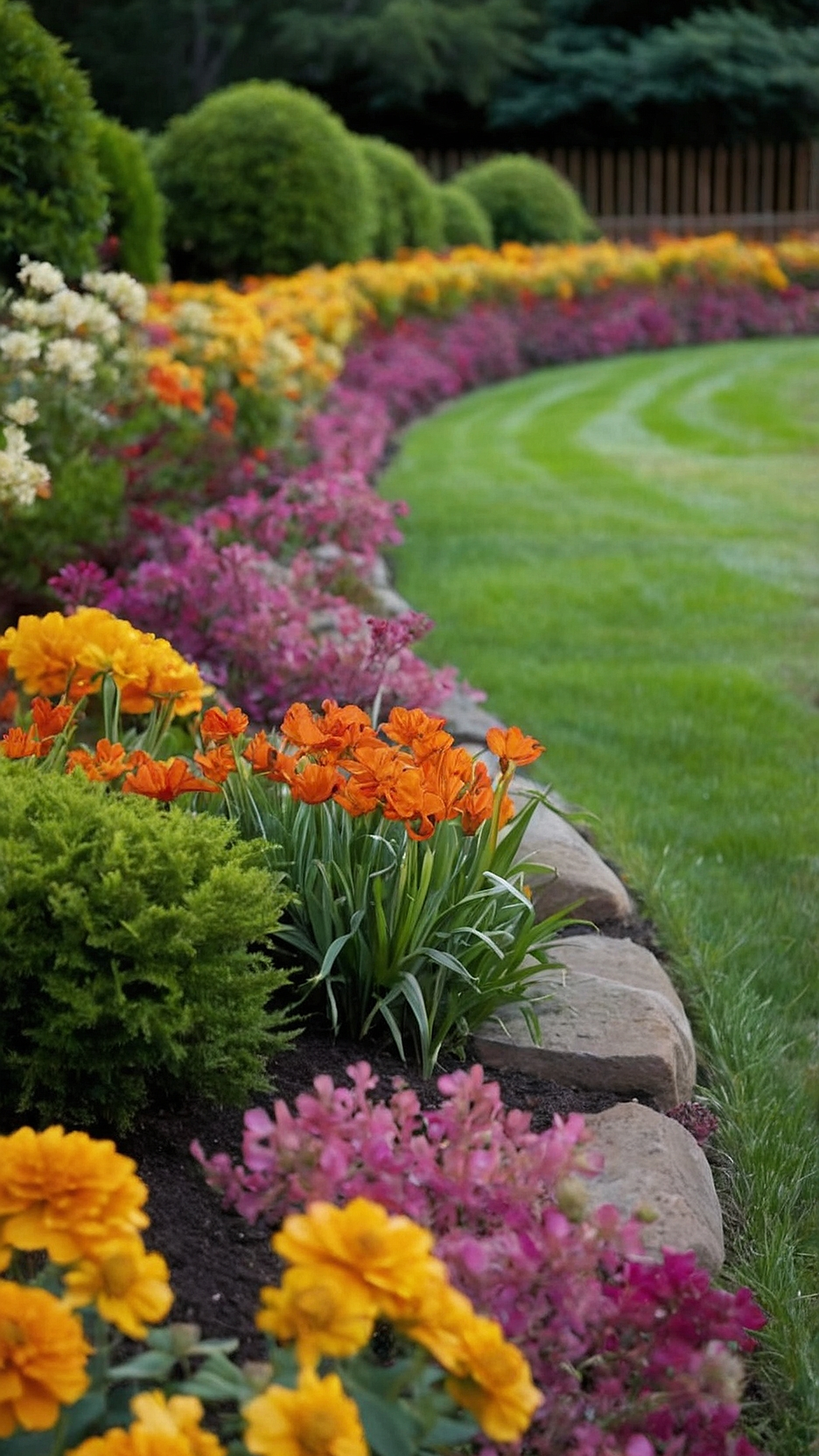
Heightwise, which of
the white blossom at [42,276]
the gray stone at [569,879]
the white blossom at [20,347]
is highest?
the white blossom at [42,276]

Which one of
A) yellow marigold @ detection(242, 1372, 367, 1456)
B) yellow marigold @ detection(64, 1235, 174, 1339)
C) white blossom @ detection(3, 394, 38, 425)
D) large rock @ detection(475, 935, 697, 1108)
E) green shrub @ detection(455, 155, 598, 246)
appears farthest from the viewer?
green shrub @ detection(455, 155, 598, 246)

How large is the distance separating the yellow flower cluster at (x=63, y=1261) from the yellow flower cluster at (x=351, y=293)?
148 inches

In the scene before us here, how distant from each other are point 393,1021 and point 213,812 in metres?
0.53

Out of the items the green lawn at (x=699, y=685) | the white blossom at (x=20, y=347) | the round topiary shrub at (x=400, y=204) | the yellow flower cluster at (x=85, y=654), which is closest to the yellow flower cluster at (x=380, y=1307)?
the green lawn at (x=699, y=685)

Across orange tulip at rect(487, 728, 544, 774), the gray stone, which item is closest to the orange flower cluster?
orange tulip at rect(487, 728, 544, 774)

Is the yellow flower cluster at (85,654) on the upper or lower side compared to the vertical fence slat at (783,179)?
upper

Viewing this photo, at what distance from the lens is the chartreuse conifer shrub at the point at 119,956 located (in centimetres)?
191

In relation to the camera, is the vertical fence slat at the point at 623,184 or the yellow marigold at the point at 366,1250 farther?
the vertical fence slat at the point at 623,184

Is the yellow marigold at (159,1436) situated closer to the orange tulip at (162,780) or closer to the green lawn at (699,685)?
the green lawn at (699,685)

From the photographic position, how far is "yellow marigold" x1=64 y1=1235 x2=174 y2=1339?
131cm

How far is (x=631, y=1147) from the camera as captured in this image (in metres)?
2.15

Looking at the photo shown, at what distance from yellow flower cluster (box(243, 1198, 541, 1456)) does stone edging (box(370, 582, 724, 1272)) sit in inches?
11.2

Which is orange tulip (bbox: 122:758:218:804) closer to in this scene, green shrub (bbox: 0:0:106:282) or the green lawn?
the green lawn

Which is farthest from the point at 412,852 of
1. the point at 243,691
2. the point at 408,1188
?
the point at 243,691
